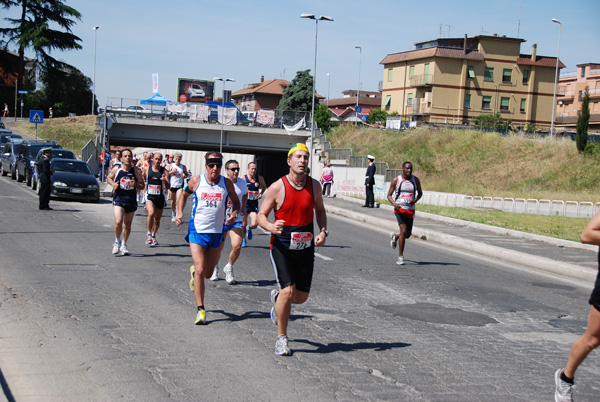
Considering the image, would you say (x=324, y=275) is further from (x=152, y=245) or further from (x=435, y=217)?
(x=435, y=217)

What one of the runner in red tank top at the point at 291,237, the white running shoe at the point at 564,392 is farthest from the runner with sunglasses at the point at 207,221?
the white running shoe at the point at 564,392

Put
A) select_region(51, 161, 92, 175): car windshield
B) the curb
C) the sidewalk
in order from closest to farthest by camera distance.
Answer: the curb
the sidewalk
select_region(51, 161, 92, 175): car windshield

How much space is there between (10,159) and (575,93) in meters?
80.2

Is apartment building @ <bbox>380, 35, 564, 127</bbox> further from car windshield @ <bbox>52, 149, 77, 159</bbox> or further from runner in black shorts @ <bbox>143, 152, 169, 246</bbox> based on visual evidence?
runner in black shorts @ <bbox>143, 152, 169, 246</bbox>

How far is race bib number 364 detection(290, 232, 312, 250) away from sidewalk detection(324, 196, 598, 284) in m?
8.12

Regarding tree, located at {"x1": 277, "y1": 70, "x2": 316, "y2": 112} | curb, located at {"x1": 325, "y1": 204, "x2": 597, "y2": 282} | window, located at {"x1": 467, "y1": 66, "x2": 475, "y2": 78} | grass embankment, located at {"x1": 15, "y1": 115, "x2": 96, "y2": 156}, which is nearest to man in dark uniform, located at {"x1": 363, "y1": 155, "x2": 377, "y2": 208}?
curb, located at {"x1": 325, "y1": 204, "x2": 597, "y2": 282}

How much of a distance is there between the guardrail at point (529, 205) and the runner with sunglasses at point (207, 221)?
2533cm

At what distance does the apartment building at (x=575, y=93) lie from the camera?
86.4 meters

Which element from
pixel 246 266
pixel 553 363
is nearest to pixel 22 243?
pixel 246 266

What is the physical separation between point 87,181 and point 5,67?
3634cm

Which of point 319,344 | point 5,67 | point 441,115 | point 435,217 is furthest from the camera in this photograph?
point 441,115

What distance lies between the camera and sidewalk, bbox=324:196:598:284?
13430mm

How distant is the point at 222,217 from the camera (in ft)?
25.4

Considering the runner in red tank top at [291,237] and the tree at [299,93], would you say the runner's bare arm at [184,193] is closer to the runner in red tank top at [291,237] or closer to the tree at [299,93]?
the runner in red tank top at [291,237]
